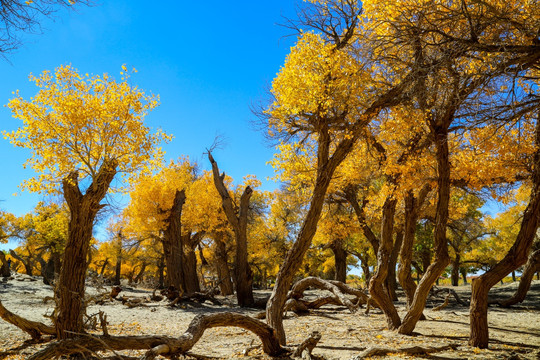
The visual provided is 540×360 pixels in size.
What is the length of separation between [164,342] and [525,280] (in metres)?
14.3

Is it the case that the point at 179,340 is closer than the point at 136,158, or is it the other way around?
the point at 179,340

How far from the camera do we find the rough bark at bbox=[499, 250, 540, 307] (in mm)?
12354

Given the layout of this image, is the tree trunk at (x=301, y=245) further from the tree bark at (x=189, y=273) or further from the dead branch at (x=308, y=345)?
the tree bark at (x=189, y=273)

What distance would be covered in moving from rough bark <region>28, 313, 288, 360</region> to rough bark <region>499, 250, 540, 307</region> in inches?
427

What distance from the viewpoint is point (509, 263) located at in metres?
6.27

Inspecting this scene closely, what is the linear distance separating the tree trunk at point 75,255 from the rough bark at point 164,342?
1.84m

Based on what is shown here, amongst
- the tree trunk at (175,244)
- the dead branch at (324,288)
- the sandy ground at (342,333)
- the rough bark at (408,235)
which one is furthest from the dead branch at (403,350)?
the tree trunk at (175,244)

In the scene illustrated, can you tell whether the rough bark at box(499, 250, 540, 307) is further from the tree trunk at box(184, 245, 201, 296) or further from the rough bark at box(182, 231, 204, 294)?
the tree trunk at box(184, 245, 201, 296)

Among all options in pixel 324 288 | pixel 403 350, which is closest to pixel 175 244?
pixel 324 288

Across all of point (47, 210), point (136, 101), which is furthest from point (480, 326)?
point (47, 210)

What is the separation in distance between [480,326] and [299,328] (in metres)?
4.42

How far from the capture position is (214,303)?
57.7ft

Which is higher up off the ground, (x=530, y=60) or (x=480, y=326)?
(x=530, y=60)

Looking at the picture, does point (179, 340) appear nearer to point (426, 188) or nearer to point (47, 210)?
point (426, 188)
